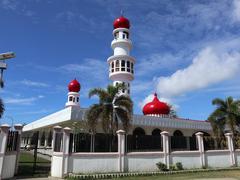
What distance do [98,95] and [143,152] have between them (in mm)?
5825

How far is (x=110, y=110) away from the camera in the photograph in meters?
19.4

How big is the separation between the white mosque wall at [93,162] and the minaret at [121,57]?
62.4 feet

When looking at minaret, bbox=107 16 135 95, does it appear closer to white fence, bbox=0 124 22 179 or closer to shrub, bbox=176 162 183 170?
shrub, bbox=176 162 183 170

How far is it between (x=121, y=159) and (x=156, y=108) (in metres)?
18.9

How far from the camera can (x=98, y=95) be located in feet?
64.5

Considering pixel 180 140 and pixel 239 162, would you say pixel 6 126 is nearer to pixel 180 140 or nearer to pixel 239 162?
pixel 180 140

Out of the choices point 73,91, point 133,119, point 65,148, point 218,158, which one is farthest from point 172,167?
point 73,91

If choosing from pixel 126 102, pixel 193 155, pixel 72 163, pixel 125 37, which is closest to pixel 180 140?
pixel 193 155

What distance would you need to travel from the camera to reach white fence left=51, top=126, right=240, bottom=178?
14.3 meters

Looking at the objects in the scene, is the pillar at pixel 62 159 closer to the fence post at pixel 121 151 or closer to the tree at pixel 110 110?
the fence post at pixel 121 151

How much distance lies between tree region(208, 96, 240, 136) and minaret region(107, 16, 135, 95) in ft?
41.3

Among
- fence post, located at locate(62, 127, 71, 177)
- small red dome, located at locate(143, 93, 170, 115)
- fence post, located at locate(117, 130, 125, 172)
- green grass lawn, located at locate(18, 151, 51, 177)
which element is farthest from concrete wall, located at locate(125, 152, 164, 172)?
small red dome, located at locate(143, 93, 170, 115)

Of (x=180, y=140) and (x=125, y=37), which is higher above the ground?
(x=125, y=37)

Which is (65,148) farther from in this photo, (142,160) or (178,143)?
(178,143)
